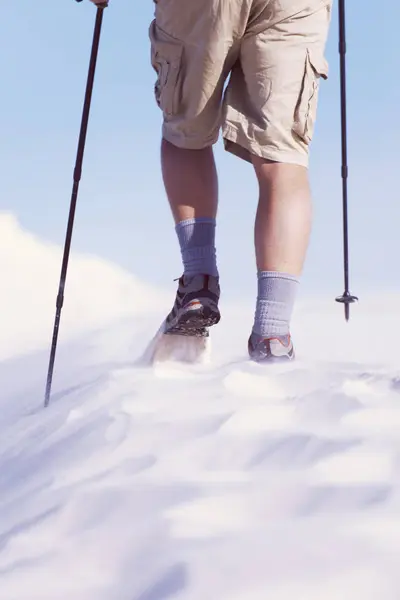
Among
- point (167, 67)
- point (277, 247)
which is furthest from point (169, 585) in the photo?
point (167, 67)

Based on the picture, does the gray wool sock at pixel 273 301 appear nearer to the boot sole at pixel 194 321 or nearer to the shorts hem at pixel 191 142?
the boot sole at pixel 194 321

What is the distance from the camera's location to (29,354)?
4.41 m

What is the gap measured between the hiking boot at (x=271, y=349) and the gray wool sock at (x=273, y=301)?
2 cm

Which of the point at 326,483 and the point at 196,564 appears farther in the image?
the point at 326,483

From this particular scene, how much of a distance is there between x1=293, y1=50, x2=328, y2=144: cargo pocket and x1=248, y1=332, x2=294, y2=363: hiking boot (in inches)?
28.1

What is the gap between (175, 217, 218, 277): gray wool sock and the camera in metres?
2.80

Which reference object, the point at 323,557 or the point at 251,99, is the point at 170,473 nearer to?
the point at 323,557

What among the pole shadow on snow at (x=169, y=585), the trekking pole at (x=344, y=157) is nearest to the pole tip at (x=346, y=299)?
the trekking pole at (x=344, y=157)

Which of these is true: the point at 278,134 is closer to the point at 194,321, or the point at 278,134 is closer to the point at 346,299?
the point at 194,321

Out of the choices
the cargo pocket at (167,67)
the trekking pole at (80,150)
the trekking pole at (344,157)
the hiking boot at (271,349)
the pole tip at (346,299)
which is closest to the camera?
the hiking boot at (271,349)

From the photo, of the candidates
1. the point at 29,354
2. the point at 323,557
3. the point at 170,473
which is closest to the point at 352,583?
the point at 323,557

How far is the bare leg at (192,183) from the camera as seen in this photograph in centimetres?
280

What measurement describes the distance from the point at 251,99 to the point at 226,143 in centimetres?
19

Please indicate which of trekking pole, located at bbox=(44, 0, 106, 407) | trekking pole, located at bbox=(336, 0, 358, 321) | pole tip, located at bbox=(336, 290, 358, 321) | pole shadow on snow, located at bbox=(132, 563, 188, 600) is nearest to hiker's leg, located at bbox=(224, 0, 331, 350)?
trekking pole, located at bbox=(44, 0, 106, 407)
